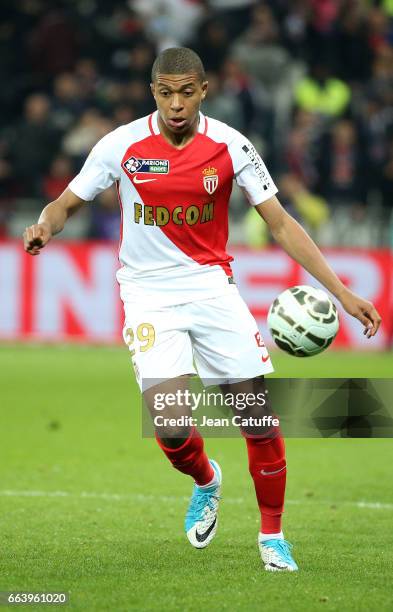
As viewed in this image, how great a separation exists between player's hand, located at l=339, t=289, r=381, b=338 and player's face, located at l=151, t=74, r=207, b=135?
3.74 feet

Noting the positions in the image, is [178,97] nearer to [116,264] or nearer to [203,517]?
[203,517]

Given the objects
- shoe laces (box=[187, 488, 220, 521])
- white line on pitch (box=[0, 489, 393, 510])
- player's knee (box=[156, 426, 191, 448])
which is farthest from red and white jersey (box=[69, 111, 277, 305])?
white line on pitch (box=[0, 489, 393, 510])

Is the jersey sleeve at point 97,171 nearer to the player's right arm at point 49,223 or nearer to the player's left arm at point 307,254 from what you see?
the player's right arm at point 49,223

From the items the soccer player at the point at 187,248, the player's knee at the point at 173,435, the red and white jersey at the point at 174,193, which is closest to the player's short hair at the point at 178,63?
the soccer player at the point at 187,248

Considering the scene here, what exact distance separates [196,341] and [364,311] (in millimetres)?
850

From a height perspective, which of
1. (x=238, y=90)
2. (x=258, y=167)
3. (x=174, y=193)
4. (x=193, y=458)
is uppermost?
(x=258, y=167)

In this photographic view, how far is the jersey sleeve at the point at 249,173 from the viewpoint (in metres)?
6.25

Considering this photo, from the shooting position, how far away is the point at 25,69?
19875 mm

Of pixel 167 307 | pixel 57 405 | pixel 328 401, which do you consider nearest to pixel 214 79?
pixel 57 405

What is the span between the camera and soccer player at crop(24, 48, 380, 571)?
613cm

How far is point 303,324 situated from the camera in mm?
6188

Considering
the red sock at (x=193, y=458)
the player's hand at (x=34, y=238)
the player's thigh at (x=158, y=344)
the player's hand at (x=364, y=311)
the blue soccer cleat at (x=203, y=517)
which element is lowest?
the blue soccer cleat at (x=203, y=517)

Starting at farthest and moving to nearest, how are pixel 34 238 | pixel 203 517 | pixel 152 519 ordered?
pixel 152 519
pixel 203 517
pixel 34 238
